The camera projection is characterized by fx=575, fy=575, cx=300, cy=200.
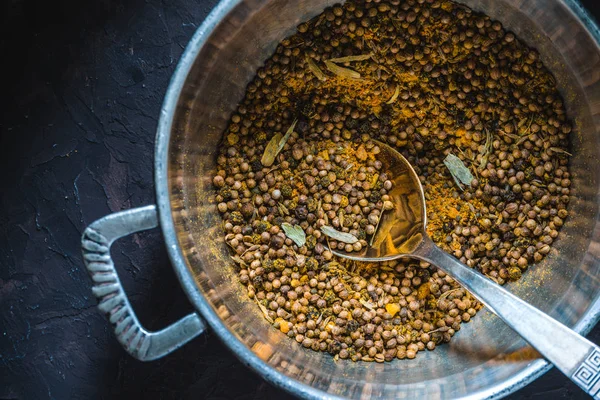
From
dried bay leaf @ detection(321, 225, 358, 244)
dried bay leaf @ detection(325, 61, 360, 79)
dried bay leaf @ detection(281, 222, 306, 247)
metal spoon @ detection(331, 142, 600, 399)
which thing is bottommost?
dried bay leaf @ detection(281, 222, 306, 247)

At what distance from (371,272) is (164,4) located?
1.00 metres

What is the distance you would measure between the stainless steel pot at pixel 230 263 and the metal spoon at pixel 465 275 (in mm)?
28

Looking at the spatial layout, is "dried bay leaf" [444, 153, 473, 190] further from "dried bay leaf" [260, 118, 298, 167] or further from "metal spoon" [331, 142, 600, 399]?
"dried bay leaf" [260, 118, 298, 167]

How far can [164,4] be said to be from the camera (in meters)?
A: 1.69

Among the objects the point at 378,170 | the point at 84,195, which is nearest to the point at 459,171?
the point at 378,170

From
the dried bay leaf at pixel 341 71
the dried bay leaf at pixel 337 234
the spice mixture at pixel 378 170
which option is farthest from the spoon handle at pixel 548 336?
the dried bay leaf at pixel 341 71

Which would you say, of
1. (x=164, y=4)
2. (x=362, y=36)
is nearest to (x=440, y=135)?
(x=362, y=36)

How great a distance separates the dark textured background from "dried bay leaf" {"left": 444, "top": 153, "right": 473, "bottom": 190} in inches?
24.4

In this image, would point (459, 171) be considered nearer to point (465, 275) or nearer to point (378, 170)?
point (378, 170)

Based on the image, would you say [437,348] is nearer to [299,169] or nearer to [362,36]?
[299,169]

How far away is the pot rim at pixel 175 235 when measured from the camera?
1271mm

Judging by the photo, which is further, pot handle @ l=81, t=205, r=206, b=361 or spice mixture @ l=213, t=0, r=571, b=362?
spice mixture @ l=213, t=0, r=571, b=362

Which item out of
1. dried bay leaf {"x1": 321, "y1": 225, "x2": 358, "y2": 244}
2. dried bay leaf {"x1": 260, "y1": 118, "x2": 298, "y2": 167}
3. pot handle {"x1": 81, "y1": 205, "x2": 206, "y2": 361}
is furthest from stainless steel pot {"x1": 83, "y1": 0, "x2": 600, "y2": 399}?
dried bay leaf {"x1": 321, "y1": 225, "x2": 358, "y2": 244}

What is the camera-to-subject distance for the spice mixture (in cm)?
160
